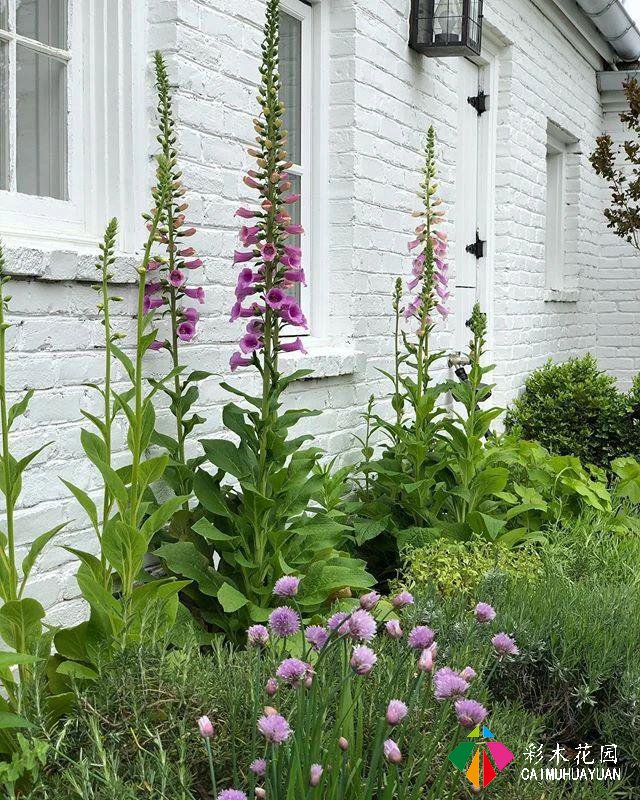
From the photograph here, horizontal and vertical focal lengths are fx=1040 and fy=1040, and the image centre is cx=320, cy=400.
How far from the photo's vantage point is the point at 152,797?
1.80m

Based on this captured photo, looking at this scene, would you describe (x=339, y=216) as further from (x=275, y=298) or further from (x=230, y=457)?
(x=230, y=457)

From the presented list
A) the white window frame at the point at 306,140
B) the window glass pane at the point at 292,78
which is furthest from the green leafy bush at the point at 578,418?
the window glass pane at the point at 292,78

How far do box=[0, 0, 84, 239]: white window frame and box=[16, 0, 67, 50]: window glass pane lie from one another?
→ 22mm

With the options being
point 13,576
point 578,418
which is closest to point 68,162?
point 13,576

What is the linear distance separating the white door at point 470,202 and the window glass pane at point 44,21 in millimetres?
3761

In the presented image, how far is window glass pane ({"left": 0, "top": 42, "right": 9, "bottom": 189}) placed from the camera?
2957 mm

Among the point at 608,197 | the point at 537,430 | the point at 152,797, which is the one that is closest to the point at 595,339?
the point at 608,197

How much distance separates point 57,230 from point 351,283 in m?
1.95

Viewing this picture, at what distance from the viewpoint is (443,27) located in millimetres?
5523

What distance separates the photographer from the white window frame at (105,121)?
10.6 ft

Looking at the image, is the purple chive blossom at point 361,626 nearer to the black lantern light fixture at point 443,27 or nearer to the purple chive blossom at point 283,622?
the purple chive blossom at point 283,622

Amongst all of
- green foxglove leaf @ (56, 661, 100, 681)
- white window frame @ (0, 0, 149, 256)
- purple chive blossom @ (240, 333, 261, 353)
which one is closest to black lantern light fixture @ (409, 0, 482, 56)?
white window frame @ (0, 0, 149, 256)

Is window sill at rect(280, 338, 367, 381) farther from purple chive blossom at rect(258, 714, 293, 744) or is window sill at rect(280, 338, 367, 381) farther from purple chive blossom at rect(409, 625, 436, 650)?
purple chive blossom at rect(258, 714, 293, 744)

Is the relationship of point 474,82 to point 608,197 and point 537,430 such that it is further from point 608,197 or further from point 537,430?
point 608,197
